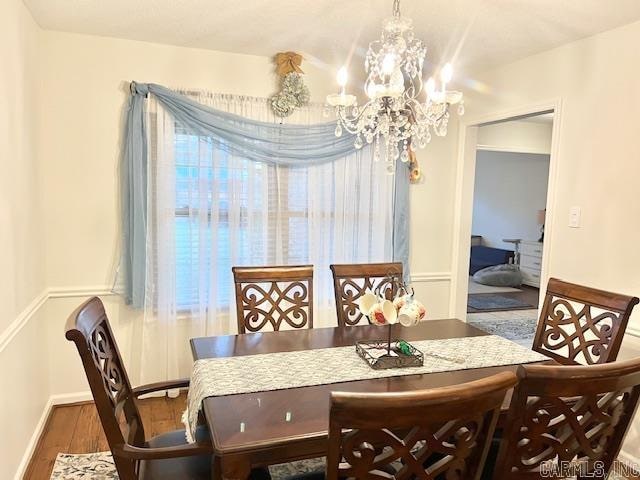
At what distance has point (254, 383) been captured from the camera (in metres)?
1.62

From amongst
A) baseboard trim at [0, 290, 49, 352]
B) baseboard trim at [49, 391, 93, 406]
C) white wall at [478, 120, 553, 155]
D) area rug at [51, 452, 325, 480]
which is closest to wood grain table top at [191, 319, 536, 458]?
area rug at [51, 452, 325, 480]

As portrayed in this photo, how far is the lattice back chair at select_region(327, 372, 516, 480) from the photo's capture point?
98 centimetres

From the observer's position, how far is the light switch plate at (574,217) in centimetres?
274

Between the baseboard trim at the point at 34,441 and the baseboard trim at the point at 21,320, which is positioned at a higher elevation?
the baseboard trim at the point at 21,320

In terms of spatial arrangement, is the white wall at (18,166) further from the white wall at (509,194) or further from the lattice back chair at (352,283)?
the white wall at (509,194)

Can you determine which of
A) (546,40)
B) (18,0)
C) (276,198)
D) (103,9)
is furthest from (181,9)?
(546,40)

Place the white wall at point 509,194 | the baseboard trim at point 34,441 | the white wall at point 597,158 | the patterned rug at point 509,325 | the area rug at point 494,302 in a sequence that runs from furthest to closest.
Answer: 1. the white wall at point 509,194
2. the area rug at point 494,302
3. the patterned rug at point 509,325
4. the white wall at point 597,158
5. the baseboard trim at point 34,441

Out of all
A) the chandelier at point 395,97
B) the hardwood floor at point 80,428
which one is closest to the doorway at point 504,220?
the chandelier at point 395,97

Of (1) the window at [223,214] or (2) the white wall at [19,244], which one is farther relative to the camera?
(1) the window at [223,214]

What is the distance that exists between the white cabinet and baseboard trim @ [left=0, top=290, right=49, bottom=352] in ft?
22.4

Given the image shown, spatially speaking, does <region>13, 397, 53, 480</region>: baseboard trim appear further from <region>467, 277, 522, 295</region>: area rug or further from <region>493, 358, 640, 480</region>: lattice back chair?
<region>467, 277, 522, 295</region>: area rug

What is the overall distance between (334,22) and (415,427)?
2267 millimetres

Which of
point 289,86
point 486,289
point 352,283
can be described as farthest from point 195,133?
point 486,289

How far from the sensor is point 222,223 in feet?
10.6
